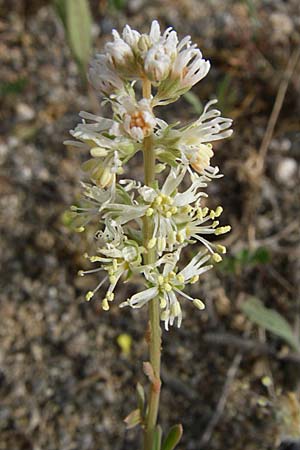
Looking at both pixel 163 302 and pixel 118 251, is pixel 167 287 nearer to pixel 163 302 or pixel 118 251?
pixel 163 302

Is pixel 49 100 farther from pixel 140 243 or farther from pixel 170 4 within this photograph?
pixel 140 243

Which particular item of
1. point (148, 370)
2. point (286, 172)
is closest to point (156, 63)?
point (148, 370)

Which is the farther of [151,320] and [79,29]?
[79,29]

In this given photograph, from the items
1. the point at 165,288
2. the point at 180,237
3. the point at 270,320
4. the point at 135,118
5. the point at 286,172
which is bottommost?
the point at 270,320

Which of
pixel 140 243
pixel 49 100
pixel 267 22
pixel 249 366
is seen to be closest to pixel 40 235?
pixel 49 100

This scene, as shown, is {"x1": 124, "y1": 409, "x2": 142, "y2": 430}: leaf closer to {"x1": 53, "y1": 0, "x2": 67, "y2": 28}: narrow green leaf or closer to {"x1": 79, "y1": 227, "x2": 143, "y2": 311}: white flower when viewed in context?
{"x1": 79, "y1": 227, "x2": 143, "y2": 311}: white flower

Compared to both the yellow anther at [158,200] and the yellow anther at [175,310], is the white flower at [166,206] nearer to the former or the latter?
the yellow anther at [158,200]
